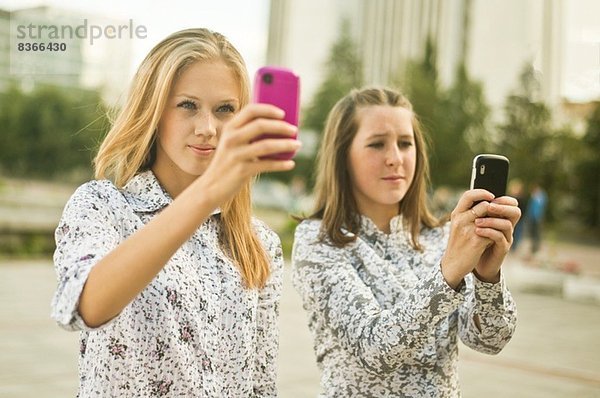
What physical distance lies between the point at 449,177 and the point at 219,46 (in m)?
29.3

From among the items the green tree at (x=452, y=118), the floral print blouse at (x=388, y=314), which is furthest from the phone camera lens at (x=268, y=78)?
the green tree at (x=452, y=118)

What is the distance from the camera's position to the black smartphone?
175cm

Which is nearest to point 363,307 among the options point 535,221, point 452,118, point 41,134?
point 535,221

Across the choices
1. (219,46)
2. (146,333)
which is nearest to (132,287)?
(146,333)

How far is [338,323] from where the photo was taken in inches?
77.9

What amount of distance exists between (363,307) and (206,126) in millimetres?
639

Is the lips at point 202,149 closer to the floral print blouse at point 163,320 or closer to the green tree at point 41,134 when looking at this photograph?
the floral print blouse at point 163,320

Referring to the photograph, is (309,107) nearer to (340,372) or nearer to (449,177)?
(449,177)

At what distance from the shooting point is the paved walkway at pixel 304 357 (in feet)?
16.5

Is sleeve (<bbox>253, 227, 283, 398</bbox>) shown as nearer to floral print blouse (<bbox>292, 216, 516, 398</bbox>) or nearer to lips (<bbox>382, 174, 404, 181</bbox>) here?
floral print blouse (<bbox>292, 216, 516, 398</bbox>)

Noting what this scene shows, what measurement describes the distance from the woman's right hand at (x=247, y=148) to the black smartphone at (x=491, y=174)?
0.72m

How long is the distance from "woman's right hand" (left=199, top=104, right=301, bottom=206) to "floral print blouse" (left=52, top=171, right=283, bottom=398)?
36 cm

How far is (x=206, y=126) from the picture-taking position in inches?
65.3

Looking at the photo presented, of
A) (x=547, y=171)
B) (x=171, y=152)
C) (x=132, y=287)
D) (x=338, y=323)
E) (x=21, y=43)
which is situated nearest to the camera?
(x=132, y=287)
